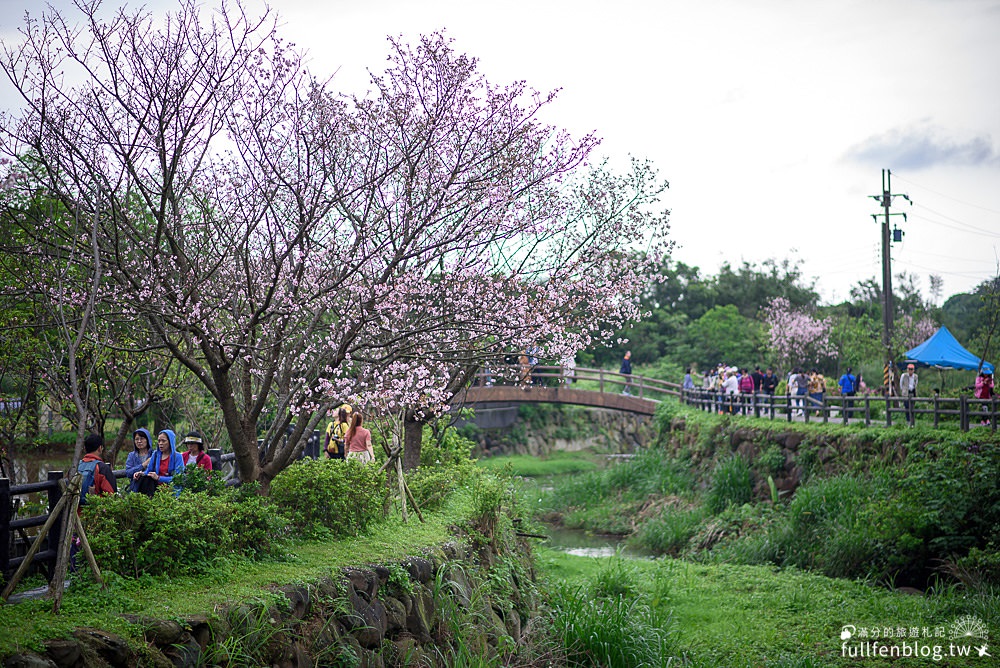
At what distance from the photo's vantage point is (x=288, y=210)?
9938 millimetres

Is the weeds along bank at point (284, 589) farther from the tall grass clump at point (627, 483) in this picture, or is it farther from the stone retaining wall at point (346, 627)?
the tall grass clump at point (627, 483)

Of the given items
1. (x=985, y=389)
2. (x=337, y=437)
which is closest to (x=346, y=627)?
(x=337, y=437)

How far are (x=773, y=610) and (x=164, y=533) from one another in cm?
980

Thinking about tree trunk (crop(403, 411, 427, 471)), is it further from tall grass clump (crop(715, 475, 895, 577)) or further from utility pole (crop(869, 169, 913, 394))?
utility pole (crop(869, 169, 913, 394))

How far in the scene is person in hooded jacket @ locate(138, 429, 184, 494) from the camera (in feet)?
27.9

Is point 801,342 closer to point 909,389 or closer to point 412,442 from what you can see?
point 909,389

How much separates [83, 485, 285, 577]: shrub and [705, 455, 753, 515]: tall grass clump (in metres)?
15.9

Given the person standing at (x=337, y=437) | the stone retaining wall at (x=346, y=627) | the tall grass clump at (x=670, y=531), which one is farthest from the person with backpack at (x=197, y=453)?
the tall grass clump at (x=670, y=531)

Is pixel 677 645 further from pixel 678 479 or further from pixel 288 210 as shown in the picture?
pixel 678 479

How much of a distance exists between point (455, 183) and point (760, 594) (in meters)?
9.47

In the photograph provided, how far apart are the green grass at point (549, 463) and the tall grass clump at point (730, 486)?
523 inches

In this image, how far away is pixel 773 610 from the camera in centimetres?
1303

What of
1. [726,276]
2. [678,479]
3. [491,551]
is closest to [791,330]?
[726,276]

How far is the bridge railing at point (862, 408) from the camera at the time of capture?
16888mm
